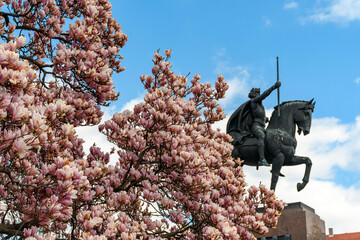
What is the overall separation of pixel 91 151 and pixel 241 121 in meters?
10.6

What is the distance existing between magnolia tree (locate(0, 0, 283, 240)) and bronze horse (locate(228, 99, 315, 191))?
24.7 ft

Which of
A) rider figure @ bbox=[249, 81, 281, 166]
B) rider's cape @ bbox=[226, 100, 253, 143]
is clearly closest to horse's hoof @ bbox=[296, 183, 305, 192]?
rider figure @ bbox=[249, 81, 281, 166]

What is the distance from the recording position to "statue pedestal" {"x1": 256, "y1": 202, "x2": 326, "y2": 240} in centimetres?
1486

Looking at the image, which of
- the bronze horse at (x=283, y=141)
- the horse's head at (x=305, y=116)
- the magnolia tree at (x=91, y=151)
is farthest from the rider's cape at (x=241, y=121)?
the magnolia tree at (x=91, y=151)

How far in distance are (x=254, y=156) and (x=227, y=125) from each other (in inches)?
74.4

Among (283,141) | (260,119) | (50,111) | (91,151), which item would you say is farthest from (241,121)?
(50,111)

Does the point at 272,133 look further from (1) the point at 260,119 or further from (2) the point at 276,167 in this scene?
(2) the point at 276,167

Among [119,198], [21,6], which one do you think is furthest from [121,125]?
[21,6]

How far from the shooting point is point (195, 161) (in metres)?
6.41

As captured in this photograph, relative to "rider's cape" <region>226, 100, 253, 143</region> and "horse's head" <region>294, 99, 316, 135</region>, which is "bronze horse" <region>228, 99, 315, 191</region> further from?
"rider's cape" <region>226, 100, 253, 143</region>

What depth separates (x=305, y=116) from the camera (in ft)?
54.9

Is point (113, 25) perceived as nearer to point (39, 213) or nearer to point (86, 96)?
point (86, 96)

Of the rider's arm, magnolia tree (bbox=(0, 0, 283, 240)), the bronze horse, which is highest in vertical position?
the rider's arm

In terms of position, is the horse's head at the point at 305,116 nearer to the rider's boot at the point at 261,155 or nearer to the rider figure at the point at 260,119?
the rider figure at the point at 260,119
